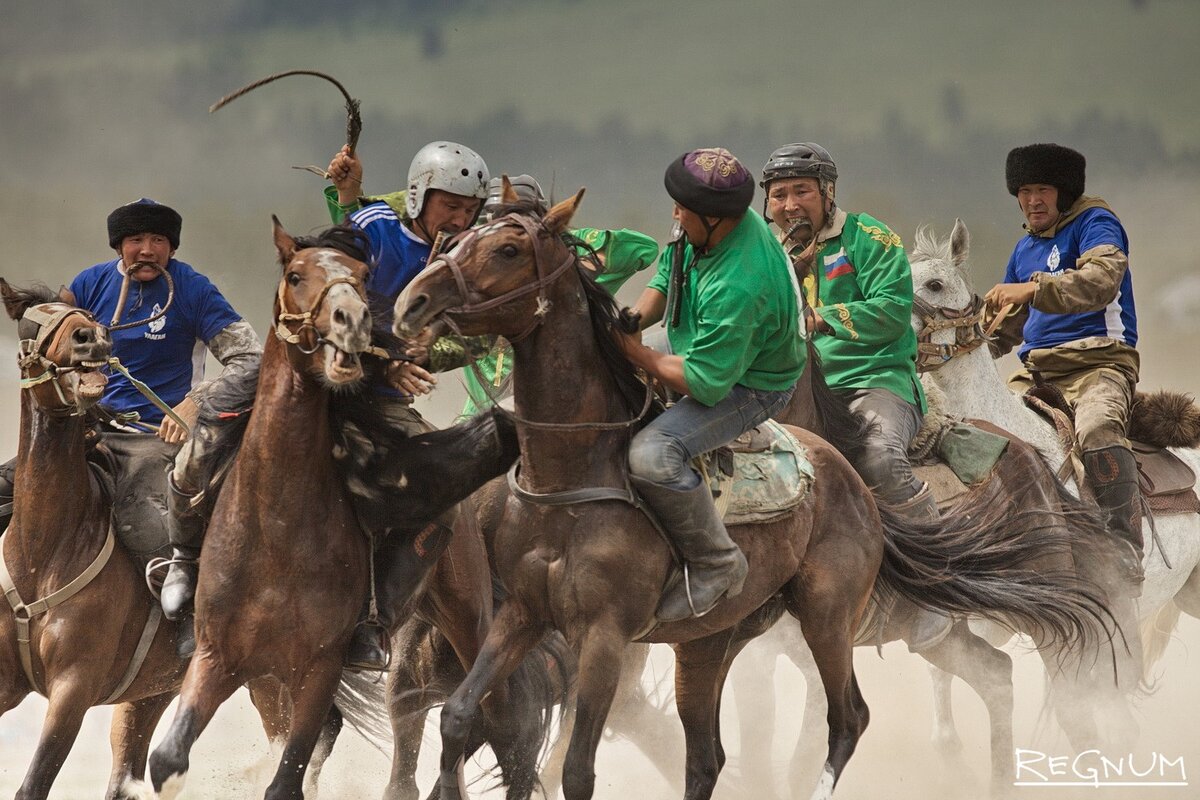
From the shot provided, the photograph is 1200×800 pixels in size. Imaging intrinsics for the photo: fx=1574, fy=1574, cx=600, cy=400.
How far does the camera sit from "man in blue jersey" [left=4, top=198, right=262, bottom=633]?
5141 millimetres

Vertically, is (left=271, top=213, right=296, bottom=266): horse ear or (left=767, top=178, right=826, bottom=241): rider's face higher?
(left=271, top=213, right=296, bottom=266): horse ear

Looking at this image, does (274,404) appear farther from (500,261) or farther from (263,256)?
(263,256)

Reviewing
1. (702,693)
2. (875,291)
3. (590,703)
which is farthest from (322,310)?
(875,291)

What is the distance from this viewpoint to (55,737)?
460 cm

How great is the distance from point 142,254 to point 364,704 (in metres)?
1.76

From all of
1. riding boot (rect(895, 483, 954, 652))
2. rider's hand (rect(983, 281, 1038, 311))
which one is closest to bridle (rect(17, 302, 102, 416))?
riding boot (rect(895, 483, 954, 652))

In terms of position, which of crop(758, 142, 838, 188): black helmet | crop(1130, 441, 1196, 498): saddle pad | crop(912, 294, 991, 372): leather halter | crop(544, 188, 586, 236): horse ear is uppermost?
crop(544, 188, 586, 236): horse ear

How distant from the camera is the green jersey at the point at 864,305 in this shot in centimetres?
612

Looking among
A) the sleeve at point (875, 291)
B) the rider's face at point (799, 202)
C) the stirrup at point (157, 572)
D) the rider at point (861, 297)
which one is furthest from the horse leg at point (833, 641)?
the stirrup at point (157, 572)

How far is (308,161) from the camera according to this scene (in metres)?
11.4

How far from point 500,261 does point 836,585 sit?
66.8 inches

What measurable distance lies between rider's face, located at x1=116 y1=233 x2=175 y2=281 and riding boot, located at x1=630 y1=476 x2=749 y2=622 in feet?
6.52

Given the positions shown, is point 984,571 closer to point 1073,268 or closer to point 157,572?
point 1073,268

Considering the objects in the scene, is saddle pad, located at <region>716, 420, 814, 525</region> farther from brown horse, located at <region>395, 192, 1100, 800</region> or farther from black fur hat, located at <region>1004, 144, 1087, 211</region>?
black fur hat, located at <region>1004, 144, 1087, 211</region>
